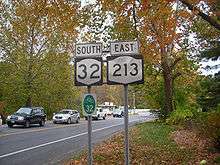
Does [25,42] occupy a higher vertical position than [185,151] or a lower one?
higher

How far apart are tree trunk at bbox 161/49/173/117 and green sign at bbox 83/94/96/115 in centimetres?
2536

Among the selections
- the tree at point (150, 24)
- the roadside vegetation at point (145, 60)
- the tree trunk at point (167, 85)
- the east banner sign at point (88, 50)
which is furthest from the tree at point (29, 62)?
the east banner sign at point (88, 50)

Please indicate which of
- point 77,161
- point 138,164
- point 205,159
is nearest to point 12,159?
point 77,161

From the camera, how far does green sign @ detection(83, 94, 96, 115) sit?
8.99 meters

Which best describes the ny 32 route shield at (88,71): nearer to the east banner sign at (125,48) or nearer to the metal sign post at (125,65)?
the metal sign post at (125,65)

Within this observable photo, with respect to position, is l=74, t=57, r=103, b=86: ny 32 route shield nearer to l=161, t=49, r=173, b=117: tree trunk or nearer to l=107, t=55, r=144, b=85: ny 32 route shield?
l=107, t=55, r=144, b=85: ny 32 route shield

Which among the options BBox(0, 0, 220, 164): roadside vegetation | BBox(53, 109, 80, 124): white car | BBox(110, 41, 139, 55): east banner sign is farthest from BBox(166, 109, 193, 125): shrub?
BBox(110, 41, 139, 55): east banner sign

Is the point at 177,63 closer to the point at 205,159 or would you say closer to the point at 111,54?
the point at 205,159

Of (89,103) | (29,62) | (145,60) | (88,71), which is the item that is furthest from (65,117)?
(88,71)

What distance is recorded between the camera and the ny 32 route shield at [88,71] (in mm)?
8914

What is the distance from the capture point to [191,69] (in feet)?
128

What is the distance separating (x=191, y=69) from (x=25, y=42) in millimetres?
20397

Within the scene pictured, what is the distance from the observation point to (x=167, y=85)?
37500 millimetres

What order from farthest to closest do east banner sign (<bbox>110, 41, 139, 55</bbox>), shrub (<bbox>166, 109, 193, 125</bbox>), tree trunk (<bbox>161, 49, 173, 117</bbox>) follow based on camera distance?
1. tree trunk (<bbox>161, 49, 173, 117</bbox>)
2. shrub (<bbox>166, 109, 193, 125</bbox>)
3. east banner sign (<bbox>110, 41, 139, 55</bbox>)
